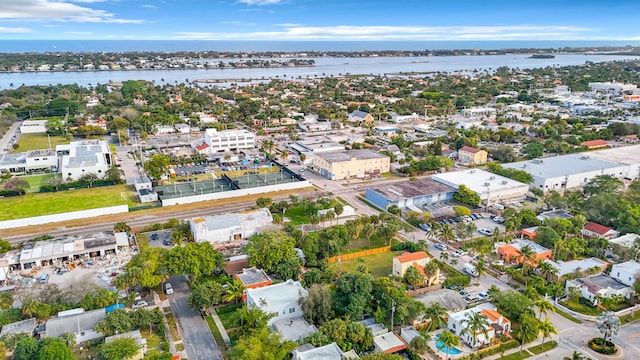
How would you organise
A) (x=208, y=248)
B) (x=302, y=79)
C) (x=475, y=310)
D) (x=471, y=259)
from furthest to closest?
(x=302, y=79)
(x=471, y=259)
(x=208, y=248)
(x=475, y=310)

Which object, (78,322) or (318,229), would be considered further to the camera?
(318,229)

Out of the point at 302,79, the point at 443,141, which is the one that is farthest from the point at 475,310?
the point at 302,79

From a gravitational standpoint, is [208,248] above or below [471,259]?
above

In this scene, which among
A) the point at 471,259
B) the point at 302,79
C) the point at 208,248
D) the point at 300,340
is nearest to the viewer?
the point at 300,340

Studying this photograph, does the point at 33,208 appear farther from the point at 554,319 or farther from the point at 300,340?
the point at 554,319

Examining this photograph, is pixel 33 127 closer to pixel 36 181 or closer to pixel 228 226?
pixel 36 181

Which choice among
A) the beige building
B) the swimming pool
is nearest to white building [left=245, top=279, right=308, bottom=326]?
the swimming pool

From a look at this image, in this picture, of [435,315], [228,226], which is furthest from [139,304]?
[435,315]
